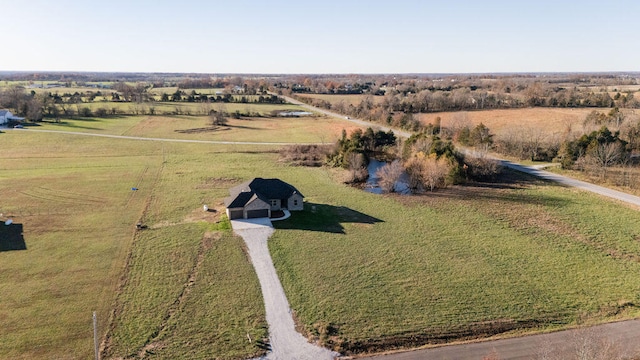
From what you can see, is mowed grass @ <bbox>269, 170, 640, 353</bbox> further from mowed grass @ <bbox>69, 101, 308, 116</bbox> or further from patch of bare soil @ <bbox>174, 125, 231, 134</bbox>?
mowed grass @ <bbox>69, 101, 308, 116</bbox>

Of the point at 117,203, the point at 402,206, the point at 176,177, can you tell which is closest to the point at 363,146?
the point at 402,206

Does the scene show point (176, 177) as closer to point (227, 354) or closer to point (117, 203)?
point (117, 203)

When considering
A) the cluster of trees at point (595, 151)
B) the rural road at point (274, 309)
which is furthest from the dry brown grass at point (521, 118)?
the rural road at point (274, 309)

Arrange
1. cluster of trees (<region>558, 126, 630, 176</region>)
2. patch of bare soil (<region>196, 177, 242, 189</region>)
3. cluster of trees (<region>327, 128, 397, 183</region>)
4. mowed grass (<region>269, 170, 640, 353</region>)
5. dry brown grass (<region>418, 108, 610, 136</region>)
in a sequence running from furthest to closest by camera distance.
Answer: dry brown grass (<region>418, 108, 610, 136</region>)
cluster of trees (<region>558, 126, 630, 176</region>)
cluster of trees (<region>327, 128, 397, 183</region>)
patch of bare soil (<region>196, 177, 242, 189</region>)
mowed grass (<region>269, 170, 640, 353</region>)

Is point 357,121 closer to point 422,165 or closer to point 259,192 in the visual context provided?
point 422,165

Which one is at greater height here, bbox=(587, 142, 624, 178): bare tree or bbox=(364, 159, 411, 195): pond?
bbox=(587, 142, 624, 178): bare tree

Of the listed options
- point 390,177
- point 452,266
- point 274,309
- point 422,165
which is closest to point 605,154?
point 422,165

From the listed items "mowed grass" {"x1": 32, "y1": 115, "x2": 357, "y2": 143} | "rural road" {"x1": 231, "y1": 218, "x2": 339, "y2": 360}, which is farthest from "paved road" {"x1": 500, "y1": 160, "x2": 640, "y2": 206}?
"rural road" {"x1": 231, "y1": 218, "x2": 339, "y2": 360}
